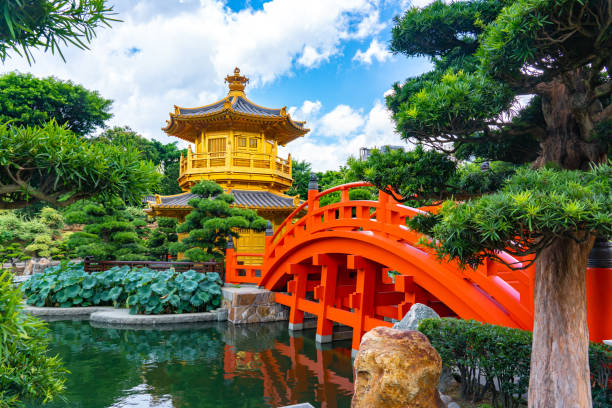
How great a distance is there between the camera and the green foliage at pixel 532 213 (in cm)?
220

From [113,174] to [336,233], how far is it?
553 cm

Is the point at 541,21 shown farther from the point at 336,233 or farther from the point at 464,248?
the point at 336,233

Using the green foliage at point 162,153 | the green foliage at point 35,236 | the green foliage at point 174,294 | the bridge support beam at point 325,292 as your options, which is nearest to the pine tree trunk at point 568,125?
the bridge support beam at point 325,292

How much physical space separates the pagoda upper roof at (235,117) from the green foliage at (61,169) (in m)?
13.7

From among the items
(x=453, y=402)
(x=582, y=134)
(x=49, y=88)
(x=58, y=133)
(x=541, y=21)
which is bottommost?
(x=453, y=402)

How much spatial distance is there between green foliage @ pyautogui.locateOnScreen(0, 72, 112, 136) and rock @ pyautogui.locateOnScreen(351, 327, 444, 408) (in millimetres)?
23066

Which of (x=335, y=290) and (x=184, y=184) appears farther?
(x=184, y=184)

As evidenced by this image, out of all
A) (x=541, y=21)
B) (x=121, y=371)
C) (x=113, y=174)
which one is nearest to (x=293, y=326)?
(x=121, y=371)

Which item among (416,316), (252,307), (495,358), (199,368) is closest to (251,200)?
(252,307)

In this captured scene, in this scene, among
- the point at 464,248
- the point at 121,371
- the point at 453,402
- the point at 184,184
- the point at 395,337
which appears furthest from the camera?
the point at 184,184

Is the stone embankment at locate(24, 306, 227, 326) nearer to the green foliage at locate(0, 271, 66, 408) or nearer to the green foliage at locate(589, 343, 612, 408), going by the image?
the green foliage at locate(0, 271, 66, 408)

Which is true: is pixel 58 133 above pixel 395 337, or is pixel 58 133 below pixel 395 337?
above

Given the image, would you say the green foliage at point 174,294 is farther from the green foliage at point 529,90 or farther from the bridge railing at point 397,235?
the green foliage at point 529,90

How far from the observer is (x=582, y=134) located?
3355 mm
